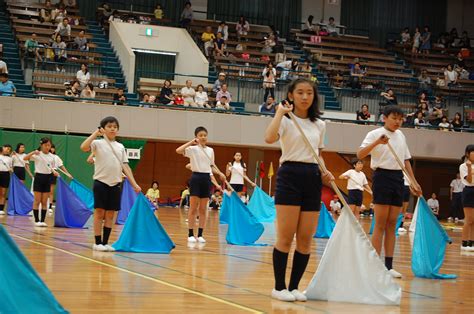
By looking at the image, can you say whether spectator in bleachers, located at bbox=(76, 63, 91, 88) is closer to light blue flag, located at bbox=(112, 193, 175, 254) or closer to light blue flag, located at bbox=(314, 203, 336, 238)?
light blue flag, located at bbox=(314, 203, 336, 238)

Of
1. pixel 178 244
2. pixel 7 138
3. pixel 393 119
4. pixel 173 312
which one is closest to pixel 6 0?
pixel 7 138

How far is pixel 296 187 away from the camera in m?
6.80

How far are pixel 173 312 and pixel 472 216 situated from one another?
26.8 feet

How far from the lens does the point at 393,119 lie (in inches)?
351

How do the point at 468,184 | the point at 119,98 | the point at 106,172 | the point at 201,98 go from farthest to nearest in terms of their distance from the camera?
the point at 201,98, the point at 119,98, the point at 468,184, the point at 106,172

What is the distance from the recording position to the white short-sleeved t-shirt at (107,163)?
10.6 m

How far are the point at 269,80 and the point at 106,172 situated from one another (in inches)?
750

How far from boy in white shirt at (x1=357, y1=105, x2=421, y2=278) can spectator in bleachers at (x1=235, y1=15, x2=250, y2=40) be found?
2490 centimetres

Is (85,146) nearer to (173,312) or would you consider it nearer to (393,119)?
(393,119)

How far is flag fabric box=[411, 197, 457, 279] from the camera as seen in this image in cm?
936

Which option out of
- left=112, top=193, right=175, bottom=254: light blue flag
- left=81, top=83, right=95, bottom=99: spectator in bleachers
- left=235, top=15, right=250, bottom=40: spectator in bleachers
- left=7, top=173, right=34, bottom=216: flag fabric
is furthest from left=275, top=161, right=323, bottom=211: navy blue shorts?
left=235, top=15, right=250, bottom=40: spectator in bleachers

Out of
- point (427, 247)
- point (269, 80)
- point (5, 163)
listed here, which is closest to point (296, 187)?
point (427, 247)

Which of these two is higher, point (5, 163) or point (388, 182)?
point (388, 182)

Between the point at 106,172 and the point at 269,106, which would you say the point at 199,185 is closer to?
the point at 106,172
